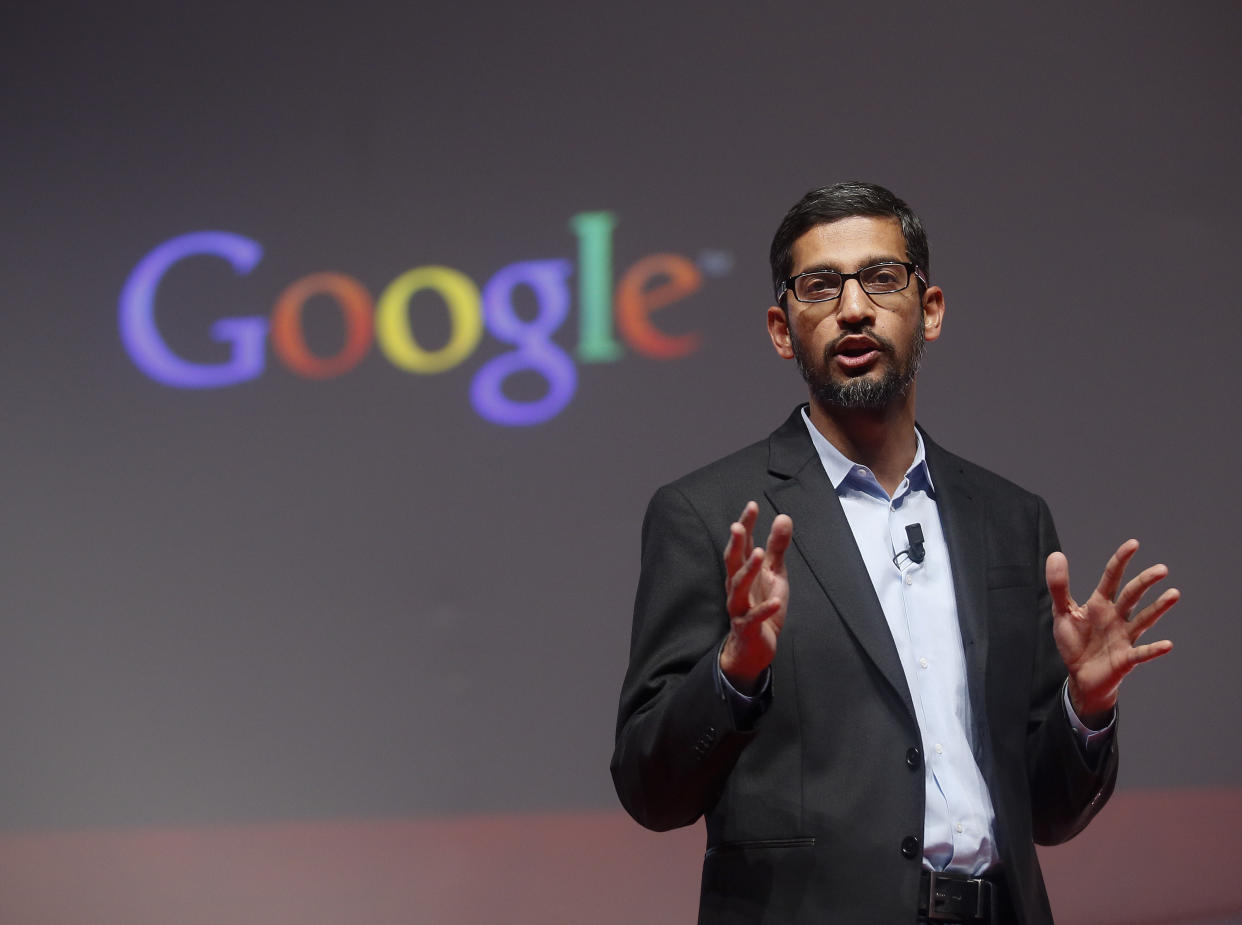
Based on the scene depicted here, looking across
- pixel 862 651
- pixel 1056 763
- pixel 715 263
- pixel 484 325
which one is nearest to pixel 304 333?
pixel 484 325

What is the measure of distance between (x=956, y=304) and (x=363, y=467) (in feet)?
5.21

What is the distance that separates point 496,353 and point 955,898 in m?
2.17

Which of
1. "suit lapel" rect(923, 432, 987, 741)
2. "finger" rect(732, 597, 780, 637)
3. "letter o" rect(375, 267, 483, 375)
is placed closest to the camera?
"finger" rect(732, 597, 780, 637)

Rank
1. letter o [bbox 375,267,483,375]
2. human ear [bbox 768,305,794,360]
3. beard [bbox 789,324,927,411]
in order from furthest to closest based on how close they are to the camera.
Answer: letter o [bbox 375,267,483,375] < human ear [bbox 768,305,794,360] < beard [bbox 789,324,927,411]

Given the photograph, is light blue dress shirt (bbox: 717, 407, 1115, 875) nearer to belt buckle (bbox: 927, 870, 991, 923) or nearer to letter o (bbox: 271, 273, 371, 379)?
belt buckle (bbox: 927, 870, 991, 923)

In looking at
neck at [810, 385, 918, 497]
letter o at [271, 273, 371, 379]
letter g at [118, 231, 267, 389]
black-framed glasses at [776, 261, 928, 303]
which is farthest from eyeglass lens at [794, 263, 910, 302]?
letter g at [118, 231, 267, 389]

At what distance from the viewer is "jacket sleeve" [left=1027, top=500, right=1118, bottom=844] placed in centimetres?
162

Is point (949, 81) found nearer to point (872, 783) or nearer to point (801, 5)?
point (801, 5)

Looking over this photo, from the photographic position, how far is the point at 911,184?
336 cm

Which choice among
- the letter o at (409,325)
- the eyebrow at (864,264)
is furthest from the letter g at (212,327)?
the eyebrow at (864,264)

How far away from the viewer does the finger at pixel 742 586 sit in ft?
4.47

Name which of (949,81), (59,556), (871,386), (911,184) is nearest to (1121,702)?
(911,184)

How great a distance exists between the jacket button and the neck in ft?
1.57

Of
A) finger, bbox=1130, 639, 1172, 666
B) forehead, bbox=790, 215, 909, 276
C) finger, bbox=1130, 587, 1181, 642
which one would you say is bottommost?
finger, bbox=1130, 639, 1172, 666
